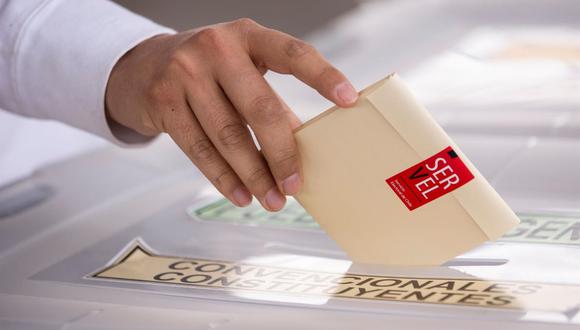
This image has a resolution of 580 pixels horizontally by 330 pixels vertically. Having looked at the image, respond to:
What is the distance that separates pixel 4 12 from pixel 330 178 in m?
0.49

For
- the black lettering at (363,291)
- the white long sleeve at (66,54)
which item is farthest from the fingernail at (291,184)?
the white long sleeve at (66,54)

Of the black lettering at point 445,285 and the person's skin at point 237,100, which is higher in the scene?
the person's skin at point 237,100

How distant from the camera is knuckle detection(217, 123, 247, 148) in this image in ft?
2.78

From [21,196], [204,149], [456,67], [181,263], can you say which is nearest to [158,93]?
[204,149]

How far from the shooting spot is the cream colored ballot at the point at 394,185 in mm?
782

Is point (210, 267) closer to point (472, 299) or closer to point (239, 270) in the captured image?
point (239, 270)

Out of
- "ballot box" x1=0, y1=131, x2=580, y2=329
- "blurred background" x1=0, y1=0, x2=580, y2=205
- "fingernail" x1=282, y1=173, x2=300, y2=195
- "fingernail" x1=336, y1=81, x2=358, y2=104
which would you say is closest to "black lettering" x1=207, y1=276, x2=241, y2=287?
"ballot box" x1=0, y1=131, x2=580, y2=329

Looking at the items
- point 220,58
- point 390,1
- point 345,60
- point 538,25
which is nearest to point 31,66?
point 220,58

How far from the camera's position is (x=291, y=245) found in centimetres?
98

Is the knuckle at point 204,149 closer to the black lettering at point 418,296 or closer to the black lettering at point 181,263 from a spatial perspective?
the black lettering at point 181,263

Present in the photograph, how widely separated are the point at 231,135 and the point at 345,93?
0.40 ft

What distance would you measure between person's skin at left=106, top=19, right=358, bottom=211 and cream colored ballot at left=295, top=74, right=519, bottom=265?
0.07ft

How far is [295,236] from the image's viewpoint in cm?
100

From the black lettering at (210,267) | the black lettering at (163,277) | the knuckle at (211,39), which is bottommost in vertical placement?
the black lettering at (210,267)
